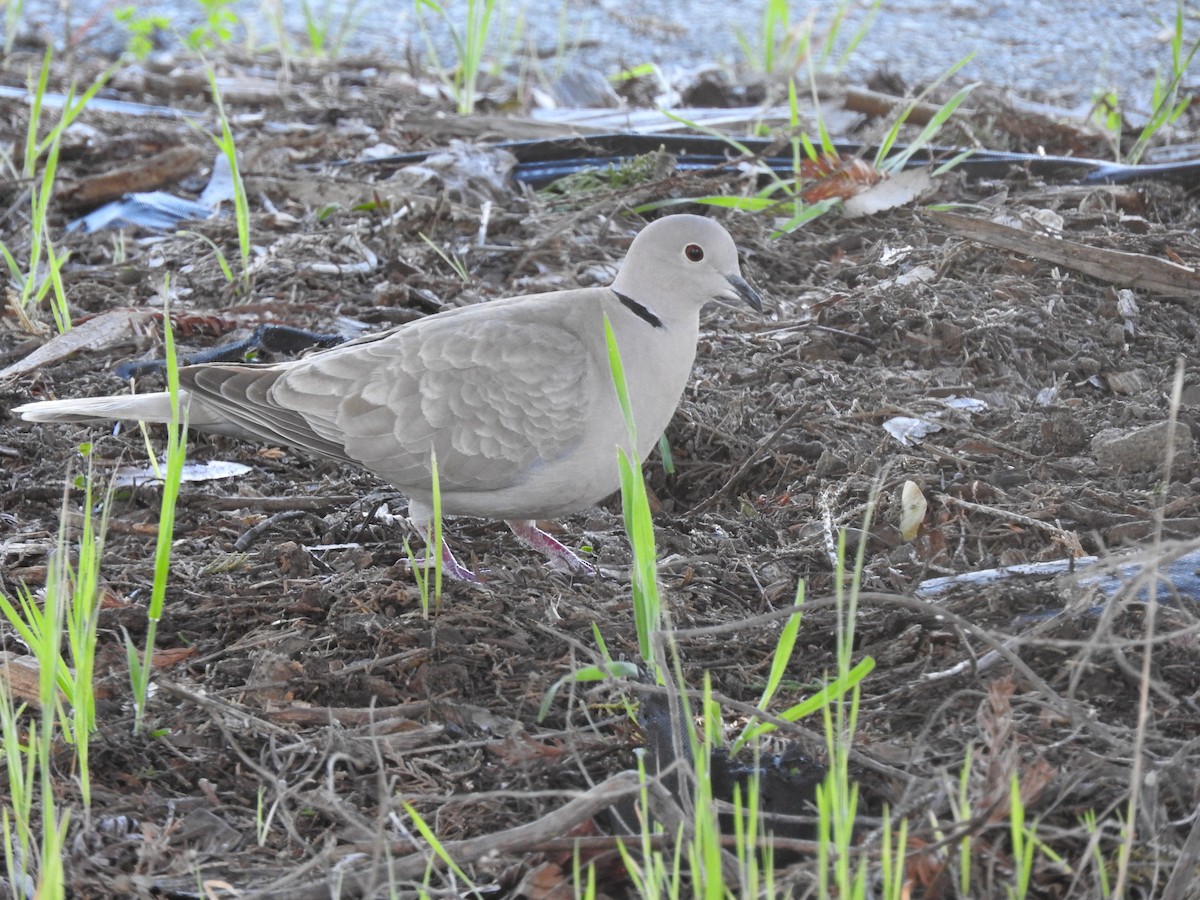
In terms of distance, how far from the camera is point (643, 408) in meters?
3.32

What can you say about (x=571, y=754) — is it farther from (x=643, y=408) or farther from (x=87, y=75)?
(x=87, y=75)

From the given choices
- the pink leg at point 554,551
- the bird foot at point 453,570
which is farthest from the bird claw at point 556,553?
the bird foot at point 453,570

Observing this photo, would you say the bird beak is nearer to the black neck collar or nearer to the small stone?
the black neck collar

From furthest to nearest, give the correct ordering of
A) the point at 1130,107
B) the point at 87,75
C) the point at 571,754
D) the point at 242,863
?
1. the point at 87,75
2. the point at 1130,107
3. the point at 571,754
4. the point at 242,863

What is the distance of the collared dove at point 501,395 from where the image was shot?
10.8 ft

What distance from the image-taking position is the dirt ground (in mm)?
2197

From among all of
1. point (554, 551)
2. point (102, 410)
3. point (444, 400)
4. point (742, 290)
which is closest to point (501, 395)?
point (444, 400)

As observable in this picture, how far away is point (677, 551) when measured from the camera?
10.9 ft

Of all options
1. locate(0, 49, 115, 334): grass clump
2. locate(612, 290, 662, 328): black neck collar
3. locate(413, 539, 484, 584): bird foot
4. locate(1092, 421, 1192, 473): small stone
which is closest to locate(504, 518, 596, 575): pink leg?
locate(413, 539, 484, 584): bird foot

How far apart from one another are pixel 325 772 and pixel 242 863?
0.28m

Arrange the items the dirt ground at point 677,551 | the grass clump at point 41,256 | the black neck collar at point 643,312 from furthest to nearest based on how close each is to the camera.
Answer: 1. the grass clump at point 41,256
2. the black neck collar at point 643,312
3. the dirt ground at point 677,551

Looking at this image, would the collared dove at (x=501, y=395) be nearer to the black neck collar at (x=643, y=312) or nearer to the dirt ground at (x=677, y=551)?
the black neck collar at (x=643, y=312)

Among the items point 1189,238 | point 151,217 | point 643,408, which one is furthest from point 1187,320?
point 151,217

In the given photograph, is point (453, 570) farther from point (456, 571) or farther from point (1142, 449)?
point (1142, 449)
